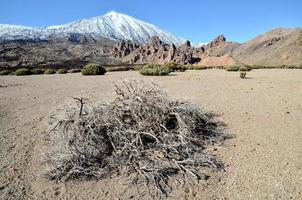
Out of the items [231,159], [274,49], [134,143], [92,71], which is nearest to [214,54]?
[274,49]

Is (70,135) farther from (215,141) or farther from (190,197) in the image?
(215,141)

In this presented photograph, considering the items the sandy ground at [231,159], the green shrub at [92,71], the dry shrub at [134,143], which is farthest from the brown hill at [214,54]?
the dry shrub at [134,143]

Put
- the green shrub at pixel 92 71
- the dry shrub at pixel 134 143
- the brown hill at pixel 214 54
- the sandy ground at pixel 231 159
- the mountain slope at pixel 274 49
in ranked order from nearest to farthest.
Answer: the sandy ground at pixel 231 159 < the dry shrub at pixel 134 143 < the green shrub at pixel 92 71 < the mountain slope at pixel 274 49 < the brown hill at pixel 214 54

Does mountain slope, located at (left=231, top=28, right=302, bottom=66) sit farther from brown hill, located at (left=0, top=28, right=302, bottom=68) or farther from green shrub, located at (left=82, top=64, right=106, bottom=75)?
green shrub, located at (left=82, top=64, right=106, bottom=75)

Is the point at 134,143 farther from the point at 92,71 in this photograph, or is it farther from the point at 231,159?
the point at 92,71

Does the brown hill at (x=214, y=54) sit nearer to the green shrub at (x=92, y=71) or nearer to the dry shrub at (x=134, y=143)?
the green shrub at (x=92, y=71)

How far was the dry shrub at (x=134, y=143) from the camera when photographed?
525 cm

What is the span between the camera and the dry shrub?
5246 mm

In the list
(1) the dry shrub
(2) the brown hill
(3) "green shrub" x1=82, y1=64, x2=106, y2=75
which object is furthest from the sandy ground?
(2) the brown hill

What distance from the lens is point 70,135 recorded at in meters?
5.79

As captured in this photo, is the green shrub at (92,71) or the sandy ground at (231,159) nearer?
the sandy ground at (231,159)

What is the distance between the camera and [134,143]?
578cm

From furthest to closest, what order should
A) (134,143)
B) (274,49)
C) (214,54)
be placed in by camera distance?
(214,54)
(274,49)
(134,143)

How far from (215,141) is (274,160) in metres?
1.24
